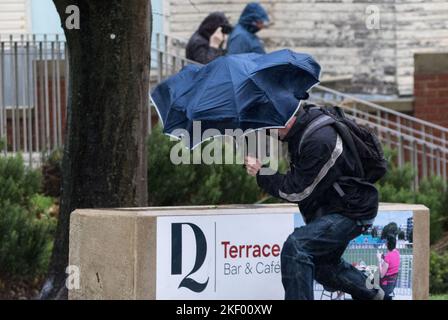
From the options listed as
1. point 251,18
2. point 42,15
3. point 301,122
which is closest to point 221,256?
point 301,122

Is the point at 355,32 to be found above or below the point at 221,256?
above

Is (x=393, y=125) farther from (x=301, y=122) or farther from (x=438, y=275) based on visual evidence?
(x=301, y=122)

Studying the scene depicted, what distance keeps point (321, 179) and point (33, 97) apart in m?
7.16

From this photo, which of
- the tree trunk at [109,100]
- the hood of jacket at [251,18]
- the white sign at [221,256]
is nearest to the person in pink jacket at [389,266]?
the white sign at [221,256]

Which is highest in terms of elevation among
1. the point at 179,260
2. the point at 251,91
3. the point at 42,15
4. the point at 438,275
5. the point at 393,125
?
the point at 42,15

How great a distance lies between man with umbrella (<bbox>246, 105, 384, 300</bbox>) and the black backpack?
0.03 m

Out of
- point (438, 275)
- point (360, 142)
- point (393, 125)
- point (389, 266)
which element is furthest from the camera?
point (393, 125)

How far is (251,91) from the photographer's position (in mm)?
8234

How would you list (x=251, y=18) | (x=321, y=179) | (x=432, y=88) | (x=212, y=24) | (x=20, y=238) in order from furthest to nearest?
(x=432, y=88), (x=212, y=24), (x=251, y=18), (x=20, y=238), (x=321, y=179)

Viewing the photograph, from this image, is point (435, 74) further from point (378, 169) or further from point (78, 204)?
point (378, 169)

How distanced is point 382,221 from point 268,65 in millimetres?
1442

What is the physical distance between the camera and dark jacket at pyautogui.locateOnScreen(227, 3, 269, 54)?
47.8 feet

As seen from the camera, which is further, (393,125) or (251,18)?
(393,125)

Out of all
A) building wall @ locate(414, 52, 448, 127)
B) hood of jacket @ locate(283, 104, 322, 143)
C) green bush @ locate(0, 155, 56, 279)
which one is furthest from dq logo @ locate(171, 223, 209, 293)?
building wall @ locate(414, 52, 448, 127)
